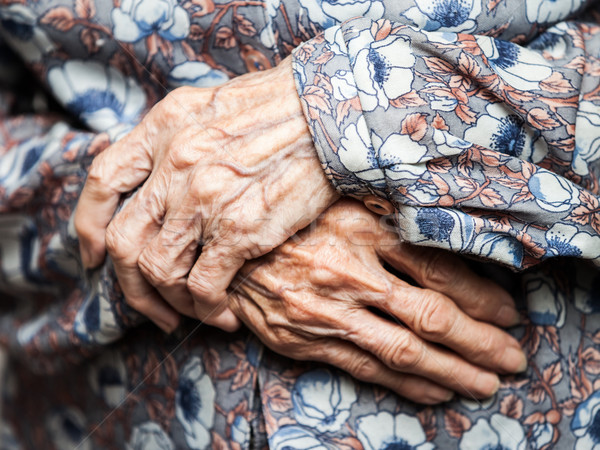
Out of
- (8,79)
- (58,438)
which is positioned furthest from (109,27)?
(58,438)

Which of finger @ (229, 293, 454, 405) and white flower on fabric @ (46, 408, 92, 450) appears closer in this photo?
finger @ (229, 293, 454, 405)

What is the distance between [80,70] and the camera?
0.66m

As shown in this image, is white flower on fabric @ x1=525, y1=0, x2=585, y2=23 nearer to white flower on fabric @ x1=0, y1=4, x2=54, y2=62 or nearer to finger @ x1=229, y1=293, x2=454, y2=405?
Result: finger @ x1=229, y1=293, x2=454, y2=405

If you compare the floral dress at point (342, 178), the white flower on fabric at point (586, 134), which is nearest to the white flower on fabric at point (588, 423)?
the floral dress at point (342, 178)

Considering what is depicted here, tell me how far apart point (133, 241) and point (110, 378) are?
246 mm

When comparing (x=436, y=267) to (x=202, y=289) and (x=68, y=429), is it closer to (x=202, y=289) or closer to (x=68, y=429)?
(x=202, y=289)

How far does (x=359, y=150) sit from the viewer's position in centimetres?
48

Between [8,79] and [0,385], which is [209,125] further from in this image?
[0,385]

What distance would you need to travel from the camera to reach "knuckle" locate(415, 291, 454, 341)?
1.76 ft

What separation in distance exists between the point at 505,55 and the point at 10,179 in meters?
0.54

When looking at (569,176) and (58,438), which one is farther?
(58,438)

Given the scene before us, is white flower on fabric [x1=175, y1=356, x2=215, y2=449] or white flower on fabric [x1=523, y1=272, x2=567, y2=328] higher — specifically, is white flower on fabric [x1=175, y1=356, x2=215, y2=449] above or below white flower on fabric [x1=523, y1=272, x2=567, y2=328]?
below

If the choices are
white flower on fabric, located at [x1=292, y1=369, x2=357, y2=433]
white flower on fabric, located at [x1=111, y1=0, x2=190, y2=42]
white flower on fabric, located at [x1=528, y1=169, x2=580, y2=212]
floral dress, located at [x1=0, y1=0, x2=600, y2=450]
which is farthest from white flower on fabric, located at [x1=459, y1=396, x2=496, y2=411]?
white flower on fabric, located at [x1=111, y1=0, x2=190, y2=42]

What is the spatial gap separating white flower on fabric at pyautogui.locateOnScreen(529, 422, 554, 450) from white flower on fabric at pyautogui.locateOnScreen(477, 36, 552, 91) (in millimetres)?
303
